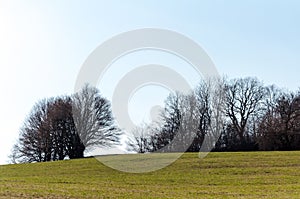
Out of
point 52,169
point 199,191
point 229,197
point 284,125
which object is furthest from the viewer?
point 284,125

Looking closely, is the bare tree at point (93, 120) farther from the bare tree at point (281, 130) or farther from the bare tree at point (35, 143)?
the bare tree at point (281, 130)

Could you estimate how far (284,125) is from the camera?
67000mm

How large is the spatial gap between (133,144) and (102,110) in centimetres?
983

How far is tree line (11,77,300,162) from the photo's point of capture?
6625 centimetres

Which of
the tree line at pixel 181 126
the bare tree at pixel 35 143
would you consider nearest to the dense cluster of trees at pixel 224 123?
the tree line at pixel 181 126

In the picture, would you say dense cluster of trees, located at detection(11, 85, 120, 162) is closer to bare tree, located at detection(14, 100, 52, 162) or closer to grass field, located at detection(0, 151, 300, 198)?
bare tree, located at detection(14, 100, 52, 162)

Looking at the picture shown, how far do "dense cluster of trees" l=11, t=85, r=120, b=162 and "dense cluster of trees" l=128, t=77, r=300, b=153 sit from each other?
23.0ft

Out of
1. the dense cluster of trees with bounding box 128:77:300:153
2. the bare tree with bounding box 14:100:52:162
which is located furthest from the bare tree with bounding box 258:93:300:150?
the bare tree with bounding box 14:100:52:162

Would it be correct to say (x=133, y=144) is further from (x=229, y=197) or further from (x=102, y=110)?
(x=229, y=197)

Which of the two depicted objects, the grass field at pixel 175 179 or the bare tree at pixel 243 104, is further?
the bare tree at pixel 243 104

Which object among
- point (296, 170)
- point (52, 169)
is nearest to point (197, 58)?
point (296, 170)

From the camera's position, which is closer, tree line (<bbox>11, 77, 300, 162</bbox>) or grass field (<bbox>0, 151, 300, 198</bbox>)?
grass field (<bbox>0, 151, 300, 198</bbox>)

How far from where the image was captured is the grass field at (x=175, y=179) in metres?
21.3

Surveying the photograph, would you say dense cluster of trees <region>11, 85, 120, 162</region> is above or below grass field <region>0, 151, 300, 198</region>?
above
